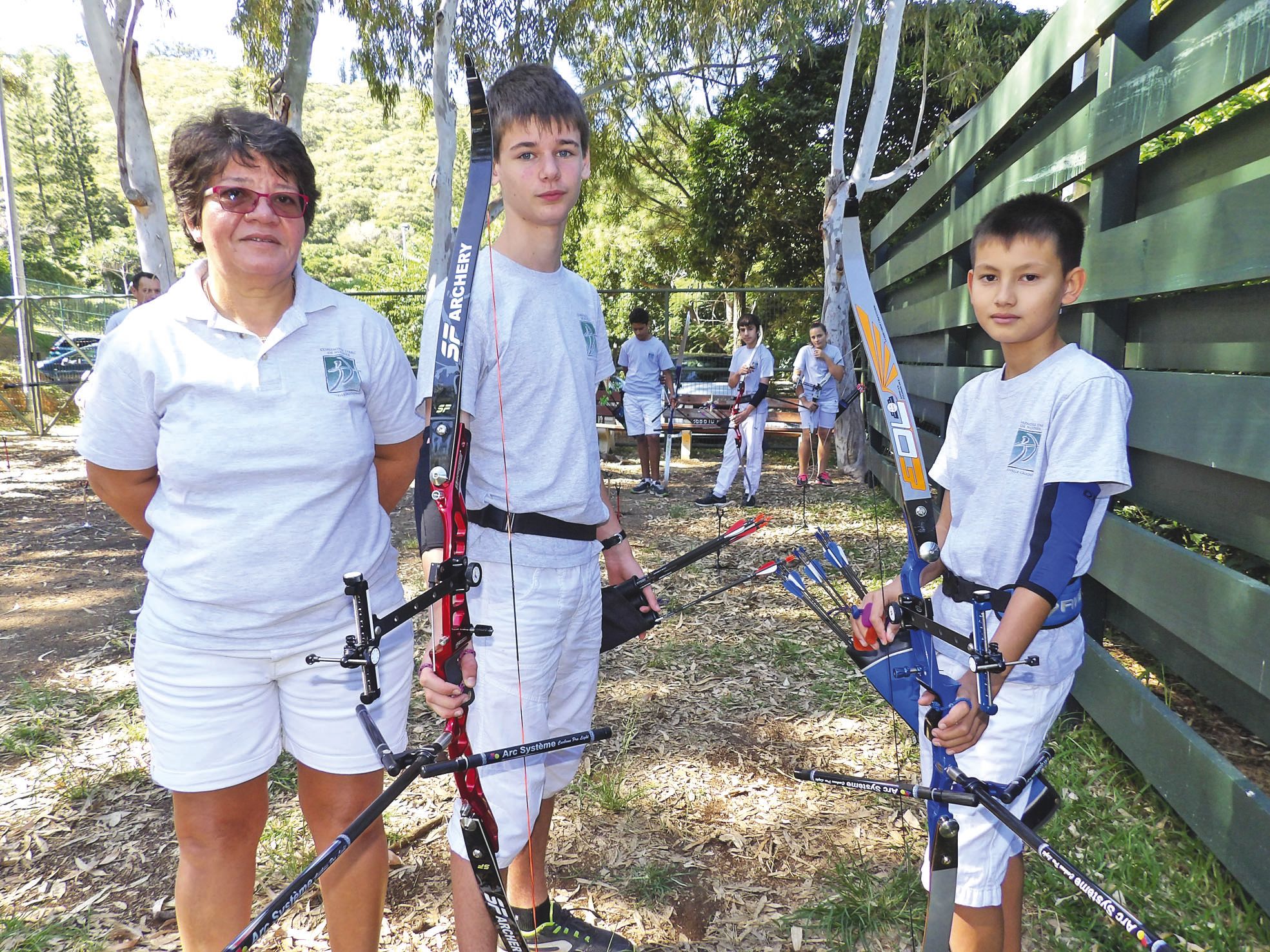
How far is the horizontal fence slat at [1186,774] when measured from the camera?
1920 mm

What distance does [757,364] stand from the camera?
796cm

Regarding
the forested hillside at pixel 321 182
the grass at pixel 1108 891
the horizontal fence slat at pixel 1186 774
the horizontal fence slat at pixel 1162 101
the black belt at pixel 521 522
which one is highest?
the forested hillside at pixel 321 182

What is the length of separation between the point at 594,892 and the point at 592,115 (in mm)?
15135

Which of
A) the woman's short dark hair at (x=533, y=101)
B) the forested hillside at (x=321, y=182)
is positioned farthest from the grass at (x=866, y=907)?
the forested hillside at (x=321, y=182)

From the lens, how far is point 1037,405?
1.57m

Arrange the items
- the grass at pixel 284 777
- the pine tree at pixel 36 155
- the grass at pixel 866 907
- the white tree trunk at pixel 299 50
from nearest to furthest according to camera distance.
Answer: the grass at pixel 866 907 → the grass at pixel 284 777 → the white tree trunk at pixel 299 50 → the pine tree at pixel 36 155

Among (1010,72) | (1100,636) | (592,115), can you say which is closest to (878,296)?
(1010,72)

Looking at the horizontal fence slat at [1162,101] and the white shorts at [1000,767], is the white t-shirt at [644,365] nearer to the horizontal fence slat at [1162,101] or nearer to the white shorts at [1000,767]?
the horizontal fence slat at [1162,101]

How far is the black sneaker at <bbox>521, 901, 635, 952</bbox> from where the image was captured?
2.02 meters

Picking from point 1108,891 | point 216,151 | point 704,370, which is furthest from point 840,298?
point 216,151

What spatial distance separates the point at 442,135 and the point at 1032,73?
8.21 meters

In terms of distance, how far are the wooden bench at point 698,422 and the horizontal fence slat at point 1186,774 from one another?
8.00 metres

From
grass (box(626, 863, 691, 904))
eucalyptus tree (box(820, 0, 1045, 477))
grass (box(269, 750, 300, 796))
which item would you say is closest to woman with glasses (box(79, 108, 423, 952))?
grass (box(626, 863, 691, 904))

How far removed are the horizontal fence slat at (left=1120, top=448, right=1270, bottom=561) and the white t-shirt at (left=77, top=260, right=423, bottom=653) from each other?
2.13 m
